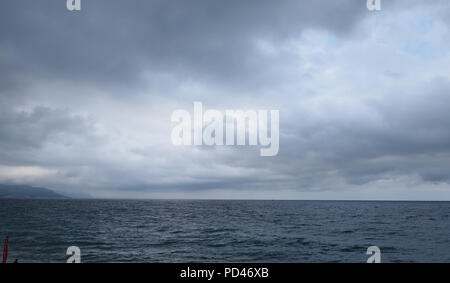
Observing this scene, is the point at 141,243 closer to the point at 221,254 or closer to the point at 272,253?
the point at 221,254

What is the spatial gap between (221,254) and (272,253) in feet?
17.8

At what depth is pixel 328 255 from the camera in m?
31.0
